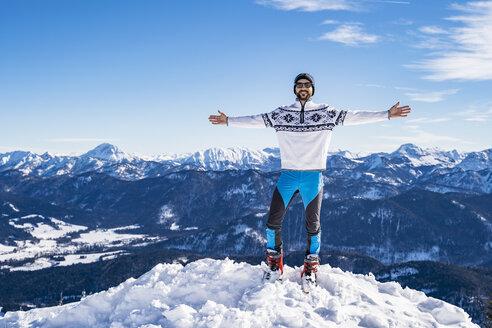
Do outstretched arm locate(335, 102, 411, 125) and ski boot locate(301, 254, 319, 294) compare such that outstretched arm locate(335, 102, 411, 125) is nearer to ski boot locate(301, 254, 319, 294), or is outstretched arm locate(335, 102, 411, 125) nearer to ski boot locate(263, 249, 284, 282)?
ski boot locate(301, 254, 319, 294)

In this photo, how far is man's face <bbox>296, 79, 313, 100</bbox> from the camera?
10430 mm

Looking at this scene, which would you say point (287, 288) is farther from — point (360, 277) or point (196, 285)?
point (360, 277)

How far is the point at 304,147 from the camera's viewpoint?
10.3 m

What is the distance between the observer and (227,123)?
11.2 m

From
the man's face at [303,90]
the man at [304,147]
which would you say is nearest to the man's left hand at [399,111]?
the man at [304,147]

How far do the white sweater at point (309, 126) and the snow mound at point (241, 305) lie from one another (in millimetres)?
3562

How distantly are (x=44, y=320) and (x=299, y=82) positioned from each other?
9.85 m

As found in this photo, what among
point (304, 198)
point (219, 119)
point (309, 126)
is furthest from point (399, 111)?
point (219, 119)

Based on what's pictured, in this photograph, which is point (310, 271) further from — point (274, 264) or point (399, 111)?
point (399, 111)

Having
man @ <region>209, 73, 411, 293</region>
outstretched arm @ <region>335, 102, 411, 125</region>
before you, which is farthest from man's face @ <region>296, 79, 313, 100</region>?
outstretched arm @ <region>335, 102, 411, 125</region>

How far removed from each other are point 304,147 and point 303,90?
164cm

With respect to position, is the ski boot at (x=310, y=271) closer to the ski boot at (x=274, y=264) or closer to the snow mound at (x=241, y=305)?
the snow mound at (x=241, y=305)

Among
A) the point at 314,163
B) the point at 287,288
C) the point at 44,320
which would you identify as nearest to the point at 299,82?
the point at 314,163

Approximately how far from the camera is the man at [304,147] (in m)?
10.3
